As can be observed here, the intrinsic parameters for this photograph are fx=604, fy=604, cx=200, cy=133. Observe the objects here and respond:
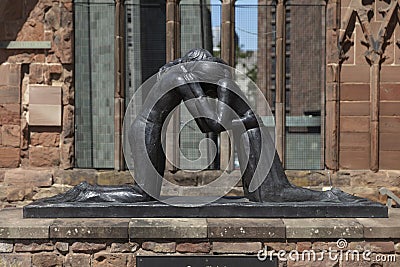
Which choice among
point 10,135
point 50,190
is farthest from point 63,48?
point 50,190

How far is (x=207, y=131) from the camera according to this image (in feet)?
16.3

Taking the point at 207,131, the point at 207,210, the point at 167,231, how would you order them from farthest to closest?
1. the point at 207,131
2. the point at 207,210
3. the point at 167,231

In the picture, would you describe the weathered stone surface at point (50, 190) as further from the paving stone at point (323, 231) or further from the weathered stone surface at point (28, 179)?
the paving stone at point (323, 231)

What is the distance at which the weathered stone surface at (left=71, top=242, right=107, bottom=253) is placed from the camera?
4.58 meters

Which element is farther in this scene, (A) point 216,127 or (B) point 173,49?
(B) point 173,49

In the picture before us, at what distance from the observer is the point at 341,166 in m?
8.80

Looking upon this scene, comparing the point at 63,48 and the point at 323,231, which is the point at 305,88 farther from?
the point at 323,231

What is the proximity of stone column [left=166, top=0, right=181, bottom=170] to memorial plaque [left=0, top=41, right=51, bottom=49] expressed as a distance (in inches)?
70.1

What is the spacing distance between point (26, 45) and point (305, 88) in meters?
5.31

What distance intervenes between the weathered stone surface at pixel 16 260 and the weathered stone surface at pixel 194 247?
3.78 feet

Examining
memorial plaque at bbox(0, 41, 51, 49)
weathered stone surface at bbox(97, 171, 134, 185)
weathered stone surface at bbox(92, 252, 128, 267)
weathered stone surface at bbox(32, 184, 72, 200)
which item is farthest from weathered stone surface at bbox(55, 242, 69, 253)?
memorial plaque at bbox(0, 41, 51, 49)

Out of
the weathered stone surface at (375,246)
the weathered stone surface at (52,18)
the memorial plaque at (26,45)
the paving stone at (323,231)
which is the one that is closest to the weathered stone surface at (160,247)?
the paving stone at (323,231)

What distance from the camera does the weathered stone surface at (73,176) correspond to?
28.9 feet

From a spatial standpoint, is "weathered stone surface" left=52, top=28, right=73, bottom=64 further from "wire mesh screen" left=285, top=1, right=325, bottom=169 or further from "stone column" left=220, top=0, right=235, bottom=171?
"wire mesh screen" left=285, top=1, right=325, bottom=169
